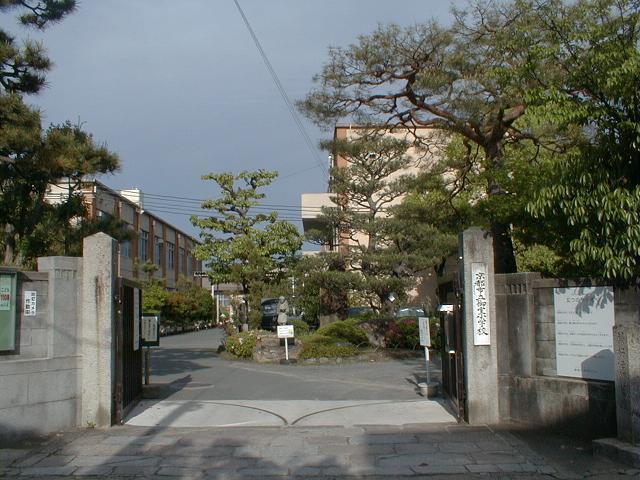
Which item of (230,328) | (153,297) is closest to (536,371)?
(230,328)

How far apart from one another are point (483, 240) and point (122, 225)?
8828 mm

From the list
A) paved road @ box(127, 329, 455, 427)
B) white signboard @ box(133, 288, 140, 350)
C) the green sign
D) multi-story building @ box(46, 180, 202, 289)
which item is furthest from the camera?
multi-story building @ box(46, 180, 202, 289)

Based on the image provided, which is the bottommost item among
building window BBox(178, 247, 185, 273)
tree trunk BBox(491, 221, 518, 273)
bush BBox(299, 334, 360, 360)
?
bush BBox(299, 334, 360, 360)

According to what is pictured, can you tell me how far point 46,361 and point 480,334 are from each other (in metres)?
6.06

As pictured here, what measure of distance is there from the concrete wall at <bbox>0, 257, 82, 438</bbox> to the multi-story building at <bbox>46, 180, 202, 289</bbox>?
26.7 metres

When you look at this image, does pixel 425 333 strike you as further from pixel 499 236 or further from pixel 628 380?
pixel 628 380

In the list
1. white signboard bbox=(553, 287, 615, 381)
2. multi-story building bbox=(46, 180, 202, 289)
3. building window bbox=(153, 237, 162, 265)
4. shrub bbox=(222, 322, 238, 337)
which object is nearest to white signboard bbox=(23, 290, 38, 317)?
white signboard bbox=(553, 287, 615, 381)

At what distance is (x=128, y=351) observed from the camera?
36.8ft

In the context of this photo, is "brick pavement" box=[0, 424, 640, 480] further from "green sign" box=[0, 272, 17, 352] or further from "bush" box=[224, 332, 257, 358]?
"bush" box=[224, 332, 257, 358]

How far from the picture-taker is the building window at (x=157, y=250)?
58219mm

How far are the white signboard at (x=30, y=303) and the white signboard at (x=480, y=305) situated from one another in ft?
20.1

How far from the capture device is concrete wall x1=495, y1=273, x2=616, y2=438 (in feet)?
29.4

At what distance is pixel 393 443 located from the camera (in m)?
8.90

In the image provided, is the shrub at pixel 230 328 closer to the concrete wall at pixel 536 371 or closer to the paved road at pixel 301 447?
the paved road at pixel 301 447
